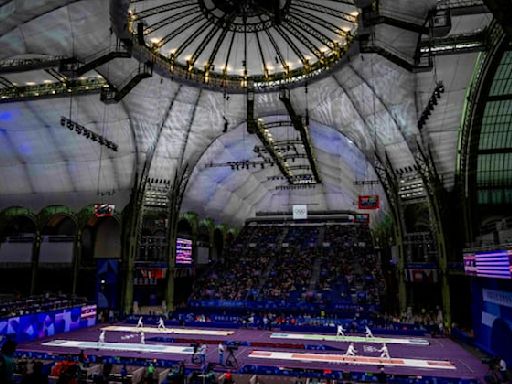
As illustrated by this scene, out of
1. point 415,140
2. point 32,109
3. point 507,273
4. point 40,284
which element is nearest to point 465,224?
point 415,140

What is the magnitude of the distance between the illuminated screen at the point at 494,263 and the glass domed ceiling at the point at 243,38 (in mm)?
13771

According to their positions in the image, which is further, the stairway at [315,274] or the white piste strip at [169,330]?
the stairway at [315,274]

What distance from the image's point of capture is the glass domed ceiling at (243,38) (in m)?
21.2

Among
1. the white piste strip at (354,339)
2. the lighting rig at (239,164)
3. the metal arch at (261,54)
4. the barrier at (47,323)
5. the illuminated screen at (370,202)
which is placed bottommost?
the white piste strip at (354,339)

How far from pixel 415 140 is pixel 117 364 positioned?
924 inches

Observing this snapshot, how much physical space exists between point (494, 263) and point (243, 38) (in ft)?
59.0

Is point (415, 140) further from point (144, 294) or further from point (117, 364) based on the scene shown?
point (144, 294)

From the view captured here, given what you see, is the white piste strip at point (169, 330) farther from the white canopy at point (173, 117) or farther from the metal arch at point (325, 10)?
the metal arch at point (325, 10)

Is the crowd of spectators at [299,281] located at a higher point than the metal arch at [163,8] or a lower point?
lower

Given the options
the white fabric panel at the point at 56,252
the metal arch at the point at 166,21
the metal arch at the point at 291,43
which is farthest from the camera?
the white fabric panel at the point at 56,252

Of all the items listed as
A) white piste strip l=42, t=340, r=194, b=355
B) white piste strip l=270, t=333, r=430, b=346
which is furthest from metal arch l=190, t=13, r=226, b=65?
white piste strip l=270, t=333, r=430, b=346

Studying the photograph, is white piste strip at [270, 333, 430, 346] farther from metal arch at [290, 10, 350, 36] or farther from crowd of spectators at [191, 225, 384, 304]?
metal arch at [290, 10, 350, 36]

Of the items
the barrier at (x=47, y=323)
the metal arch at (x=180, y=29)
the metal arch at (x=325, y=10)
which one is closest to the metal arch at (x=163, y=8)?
the metal arch at (x=180, y=29)

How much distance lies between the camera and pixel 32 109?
31500mm
